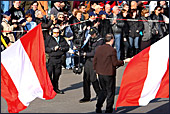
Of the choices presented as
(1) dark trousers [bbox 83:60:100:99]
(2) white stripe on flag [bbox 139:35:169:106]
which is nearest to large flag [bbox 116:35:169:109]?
(2) white stripe on flag [bbox 139:35:169:106]

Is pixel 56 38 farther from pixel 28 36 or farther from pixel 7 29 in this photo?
pixel 7 29

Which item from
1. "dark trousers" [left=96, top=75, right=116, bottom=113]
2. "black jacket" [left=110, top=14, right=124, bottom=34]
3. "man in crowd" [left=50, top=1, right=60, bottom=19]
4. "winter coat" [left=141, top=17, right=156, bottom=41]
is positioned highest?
"man in crowd" [left=50, top=1, right=60, bottom=19]

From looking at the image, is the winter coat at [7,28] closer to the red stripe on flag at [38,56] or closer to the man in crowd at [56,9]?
the man in crowd at [56,9]

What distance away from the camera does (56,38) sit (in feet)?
37.3

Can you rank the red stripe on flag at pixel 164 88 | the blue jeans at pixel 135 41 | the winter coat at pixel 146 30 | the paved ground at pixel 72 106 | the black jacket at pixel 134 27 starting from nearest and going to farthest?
1. the red stripe on flag at pixel 164 88
2. the paved ground at pixel 72 106
3. the black jacket at pixel 134 27
4. the blue jeans at pixel 135 41
5. the winter coat at pixel 146 30

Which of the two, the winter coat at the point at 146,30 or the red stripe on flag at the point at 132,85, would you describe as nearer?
the red stripe on flag at the point at 132,85

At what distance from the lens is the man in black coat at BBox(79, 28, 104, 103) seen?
9.92m

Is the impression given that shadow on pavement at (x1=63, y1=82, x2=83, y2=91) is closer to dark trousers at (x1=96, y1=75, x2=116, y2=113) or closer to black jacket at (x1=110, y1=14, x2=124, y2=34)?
black jacket at (x1=110, y1=14, x2=124, y2=34)

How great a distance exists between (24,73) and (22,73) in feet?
0.15

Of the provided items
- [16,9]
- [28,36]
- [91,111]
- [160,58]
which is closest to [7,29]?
[16,9]

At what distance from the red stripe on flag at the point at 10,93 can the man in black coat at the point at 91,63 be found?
6.02 ft

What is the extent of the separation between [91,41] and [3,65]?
206 centimetres

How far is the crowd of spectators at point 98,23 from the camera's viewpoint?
14.1 m

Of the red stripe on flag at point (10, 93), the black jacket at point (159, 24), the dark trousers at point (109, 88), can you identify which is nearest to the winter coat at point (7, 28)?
the black jacket at point (159, 24)
